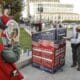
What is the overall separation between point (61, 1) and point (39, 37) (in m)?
129

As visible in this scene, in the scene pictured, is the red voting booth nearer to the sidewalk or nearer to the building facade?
the sidewalk

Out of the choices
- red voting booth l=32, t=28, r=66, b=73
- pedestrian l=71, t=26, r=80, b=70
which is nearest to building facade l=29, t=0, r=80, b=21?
pedestrian l=71, t=26, r=80, b=70

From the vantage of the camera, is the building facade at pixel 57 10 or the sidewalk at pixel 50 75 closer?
the sidewalk at pixel 50 75

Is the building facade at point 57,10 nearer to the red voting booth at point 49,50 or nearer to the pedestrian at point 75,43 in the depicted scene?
the pedestrian at point 75,43

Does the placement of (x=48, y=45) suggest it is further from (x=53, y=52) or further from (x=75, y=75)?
(x=75, y=75)

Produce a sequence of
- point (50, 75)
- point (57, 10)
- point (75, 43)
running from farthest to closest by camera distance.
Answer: point (57, 10) < point (75, 43) < point (50, 75)

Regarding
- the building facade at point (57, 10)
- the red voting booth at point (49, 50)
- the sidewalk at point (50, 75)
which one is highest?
the red voting booth at point (49, 50)

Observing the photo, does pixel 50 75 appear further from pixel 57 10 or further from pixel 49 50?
pixel 57 10

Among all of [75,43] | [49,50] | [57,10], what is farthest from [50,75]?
[57,10]

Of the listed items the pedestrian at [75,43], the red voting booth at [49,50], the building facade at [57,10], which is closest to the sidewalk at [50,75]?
the red voting booth at [49,50]

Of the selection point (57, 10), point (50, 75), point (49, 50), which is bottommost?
point (57, 10)

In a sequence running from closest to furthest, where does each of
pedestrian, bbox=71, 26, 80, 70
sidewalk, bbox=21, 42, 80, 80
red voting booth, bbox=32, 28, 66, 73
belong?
sidewalk, bbox=21, 42, 80, 80, red voting booth, bbox=32, 28, 66, 73, pedestrian, bbox=71, 26, 80, 70

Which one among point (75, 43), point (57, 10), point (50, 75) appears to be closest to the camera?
point (50, 75)

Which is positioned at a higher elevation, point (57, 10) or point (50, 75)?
point (50, 75)
